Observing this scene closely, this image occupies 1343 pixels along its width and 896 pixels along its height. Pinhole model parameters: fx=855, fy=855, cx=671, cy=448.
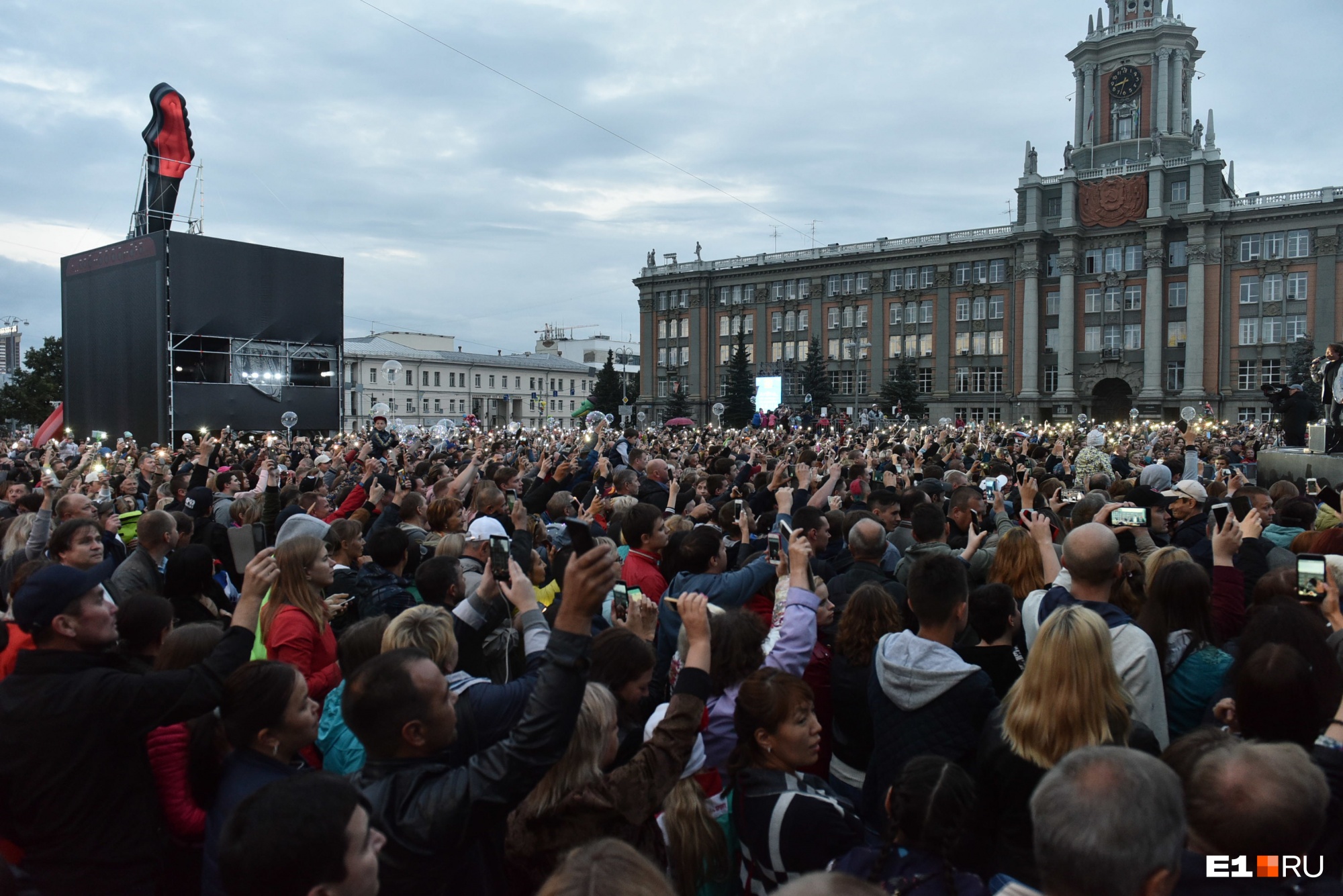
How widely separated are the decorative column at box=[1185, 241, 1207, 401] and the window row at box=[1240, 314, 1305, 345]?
105 inches

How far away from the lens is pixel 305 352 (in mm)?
39250

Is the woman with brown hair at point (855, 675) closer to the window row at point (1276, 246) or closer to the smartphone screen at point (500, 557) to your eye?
the smartphone screen at point (500, 557)

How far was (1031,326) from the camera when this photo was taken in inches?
2638

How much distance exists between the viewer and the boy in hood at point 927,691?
3.39 meters

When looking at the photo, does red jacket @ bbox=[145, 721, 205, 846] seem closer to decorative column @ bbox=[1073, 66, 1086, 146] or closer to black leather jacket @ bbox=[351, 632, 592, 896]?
black leather jacket @ bbox=[351, 632, 592, 896]

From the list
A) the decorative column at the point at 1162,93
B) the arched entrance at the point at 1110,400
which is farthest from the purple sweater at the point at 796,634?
the decorative column at the point at 1162,93

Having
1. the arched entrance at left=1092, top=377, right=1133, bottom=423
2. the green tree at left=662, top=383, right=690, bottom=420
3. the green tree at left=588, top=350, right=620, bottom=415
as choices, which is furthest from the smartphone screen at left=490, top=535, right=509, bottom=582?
the green tree at left=588, top=350, right=620, bottom=415

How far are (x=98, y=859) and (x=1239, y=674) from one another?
4.07 meters

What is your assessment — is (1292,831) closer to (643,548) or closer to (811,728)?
(811,728)

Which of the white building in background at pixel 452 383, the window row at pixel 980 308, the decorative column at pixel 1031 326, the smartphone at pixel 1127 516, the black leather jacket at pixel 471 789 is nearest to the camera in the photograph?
the black leather jacket at pixel 471 789

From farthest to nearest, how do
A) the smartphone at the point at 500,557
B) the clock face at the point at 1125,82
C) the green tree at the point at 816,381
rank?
the green tree at the point at 816,381, the clock face at the point at 1125,82, the smartphone at the point at 500,557

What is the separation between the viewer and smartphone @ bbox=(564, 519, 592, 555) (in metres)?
2.41

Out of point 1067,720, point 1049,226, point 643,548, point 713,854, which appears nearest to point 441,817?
point 713,854

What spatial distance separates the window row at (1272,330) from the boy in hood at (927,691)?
67.4 m
